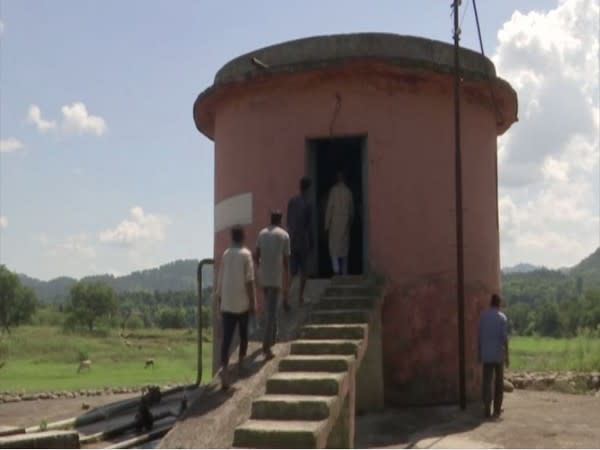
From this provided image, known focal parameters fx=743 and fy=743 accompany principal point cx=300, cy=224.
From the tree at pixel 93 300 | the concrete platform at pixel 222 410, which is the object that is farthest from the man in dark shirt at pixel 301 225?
the tree at pixel 93 300

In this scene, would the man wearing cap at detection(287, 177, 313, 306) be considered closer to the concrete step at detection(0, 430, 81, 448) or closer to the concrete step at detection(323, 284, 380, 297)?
the concrete step at detection(323, 284, 380, 297)

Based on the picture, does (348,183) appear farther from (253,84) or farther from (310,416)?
(310,416)

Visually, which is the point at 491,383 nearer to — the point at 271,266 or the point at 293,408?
the point at 271,266

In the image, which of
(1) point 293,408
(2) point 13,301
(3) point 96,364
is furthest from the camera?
(2) point 13,301

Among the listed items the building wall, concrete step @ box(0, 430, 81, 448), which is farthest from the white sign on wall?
concrete step @ box(0, 430, 81, 448)

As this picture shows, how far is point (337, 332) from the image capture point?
7.84 meters

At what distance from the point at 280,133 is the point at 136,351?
2744 cm

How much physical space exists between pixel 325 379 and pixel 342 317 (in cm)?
162

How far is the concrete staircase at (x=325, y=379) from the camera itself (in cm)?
600

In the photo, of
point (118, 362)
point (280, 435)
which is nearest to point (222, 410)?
point (280, 435)

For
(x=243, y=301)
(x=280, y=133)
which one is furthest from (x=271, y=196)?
(x=243, y=301)

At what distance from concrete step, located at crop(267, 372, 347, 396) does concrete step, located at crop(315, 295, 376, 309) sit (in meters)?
1.75

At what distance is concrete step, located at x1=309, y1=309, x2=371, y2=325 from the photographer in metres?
8.20

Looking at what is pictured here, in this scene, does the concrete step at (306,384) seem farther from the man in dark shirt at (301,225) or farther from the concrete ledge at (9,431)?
the concrete ledge at (9,431)
